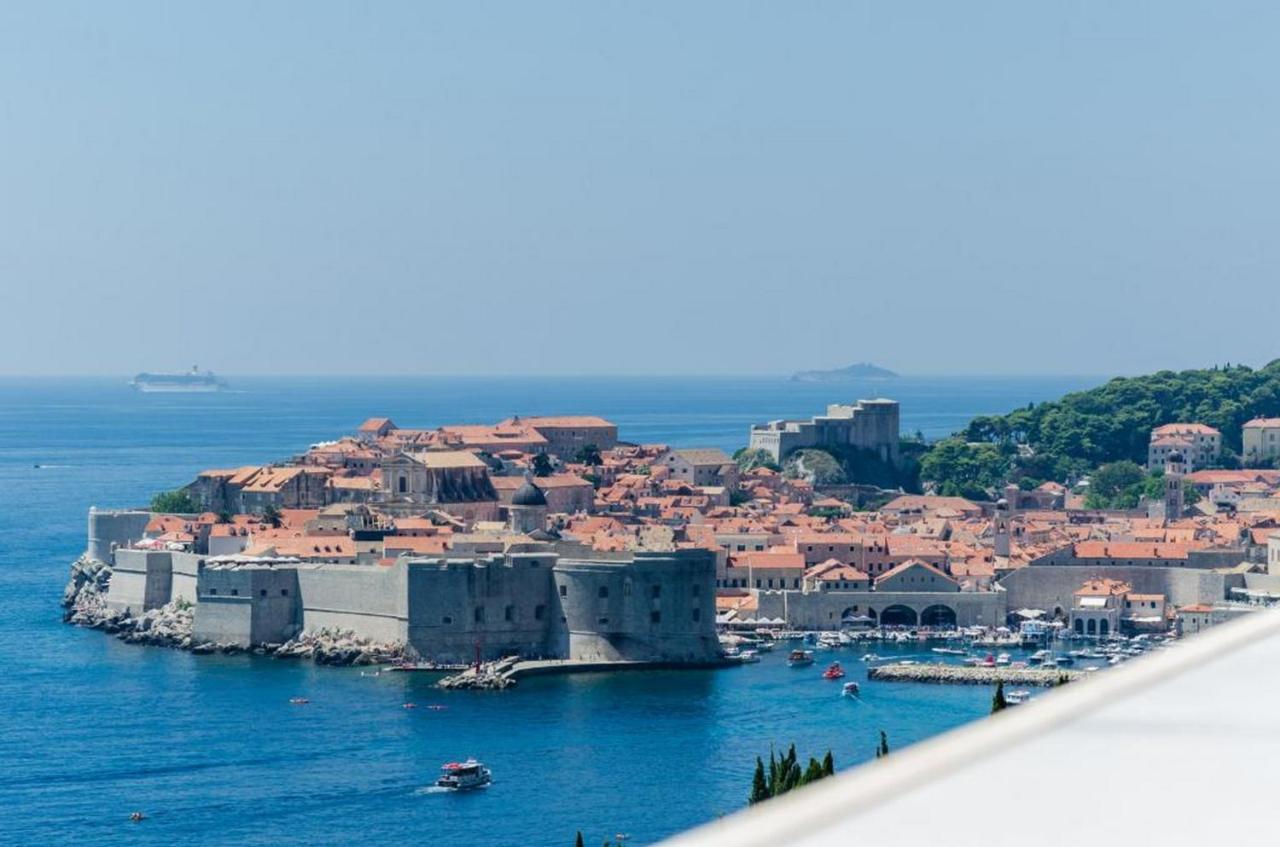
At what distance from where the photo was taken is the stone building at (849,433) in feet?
121

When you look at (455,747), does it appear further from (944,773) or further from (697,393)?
(697,393)

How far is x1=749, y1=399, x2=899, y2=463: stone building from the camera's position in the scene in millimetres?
37031

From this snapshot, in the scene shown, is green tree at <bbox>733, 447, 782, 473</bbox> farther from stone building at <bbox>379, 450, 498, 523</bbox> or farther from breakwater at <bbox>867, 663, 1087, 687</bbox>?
breakwater at <bbox>867, 663, 1087, 687</bbox>

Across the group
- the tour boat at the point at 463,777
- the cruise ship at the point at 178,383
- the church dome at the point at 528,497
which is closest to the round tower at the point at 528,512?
the church dome at the point at 528,497

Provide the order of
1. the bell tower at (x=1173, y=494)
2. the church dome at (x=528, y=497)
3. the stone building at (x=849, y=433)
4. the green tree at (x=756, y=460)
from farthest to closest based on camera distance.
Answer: the stone building at (x=849, y=433) → the green tree at (x=756, y=460) → the bell tower at (x=1173, y=494) → the church dome at (x=528, y=497)

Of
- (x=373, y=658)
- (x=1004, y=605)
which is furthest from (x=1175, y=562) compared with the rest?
(x=373, y=658)

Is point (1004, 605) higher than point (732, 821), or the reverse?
point (732, 821)

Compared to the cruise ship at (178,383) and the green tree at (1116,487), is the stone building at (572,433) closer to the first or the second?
the green tree at (1116,487)

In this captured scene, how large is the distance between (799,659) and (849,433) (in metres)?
16.9

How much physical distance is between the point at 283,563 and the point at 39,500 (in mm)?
19895

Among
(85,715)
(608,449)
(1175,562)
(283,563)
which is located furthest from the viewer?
(608,449)

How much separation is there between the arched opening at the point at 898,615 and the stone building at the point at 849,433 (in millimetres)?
13555

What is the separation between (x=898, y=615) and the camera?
Answer: 76.9 ft

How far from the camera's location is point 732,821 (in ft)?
4.38
